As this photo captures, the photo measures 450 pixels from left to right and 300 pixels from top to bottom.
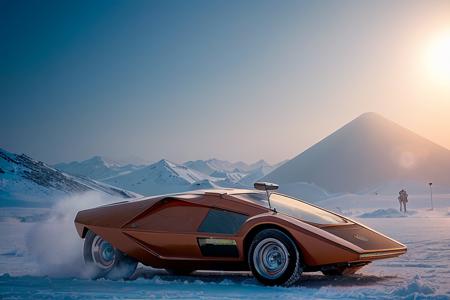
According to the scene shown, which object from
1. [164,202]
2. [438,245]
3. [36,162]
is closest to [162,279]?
[164,202]

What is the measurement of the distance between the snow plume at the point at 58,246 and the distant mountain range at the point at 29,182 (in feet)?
214

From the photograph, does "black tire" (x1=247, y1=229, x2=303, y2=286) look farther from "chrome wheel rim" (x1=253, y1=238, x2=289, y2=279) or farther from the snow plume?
the snow plume

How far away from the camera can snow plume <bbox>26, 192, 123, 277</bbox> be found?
27.8ft

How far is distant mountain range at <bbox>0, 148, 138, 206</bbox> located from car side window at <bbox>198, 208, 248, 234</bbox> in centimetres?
6864

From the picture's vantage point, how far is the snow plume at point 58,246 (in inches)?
334

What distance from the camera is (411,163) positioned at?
135125mm

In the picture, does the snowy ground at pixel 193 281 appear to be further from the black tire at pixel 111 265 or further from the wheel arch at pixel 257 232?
the wheel arch at pixel 257 232

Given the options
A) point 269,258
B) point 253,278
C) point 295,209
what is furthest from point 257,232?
point 253,278

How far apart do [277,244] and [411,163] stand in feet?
444

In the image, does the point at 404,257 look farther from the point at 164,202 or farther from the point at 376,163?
the point at 376,163

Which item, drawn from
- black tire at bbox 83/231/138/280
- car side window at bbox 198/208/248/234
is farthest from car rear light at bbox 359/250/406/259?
black tire at bbox 83/231/138/280

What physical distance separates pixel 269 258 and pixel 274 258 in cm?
6

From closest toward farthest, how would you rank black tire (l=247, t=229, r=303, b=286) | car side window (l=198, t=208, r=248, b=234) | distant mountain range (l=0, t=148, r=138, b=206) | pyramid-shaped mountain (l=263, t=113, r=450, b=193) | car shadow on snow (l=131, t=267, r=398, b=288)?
black tire (l=247, t=229, r=303, b=286), car shadow on snow (l=131, t=267, r=398, b=288), car side window (l=198, t=208, r=248, b=234), distant mountain range (l=0, t=148, r=138, b=206), pyramid-shaped mountain (l=263, t=113, r=450, b=193)

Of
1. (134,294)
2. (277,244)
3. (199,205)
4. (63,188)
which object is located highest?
(63,188)
